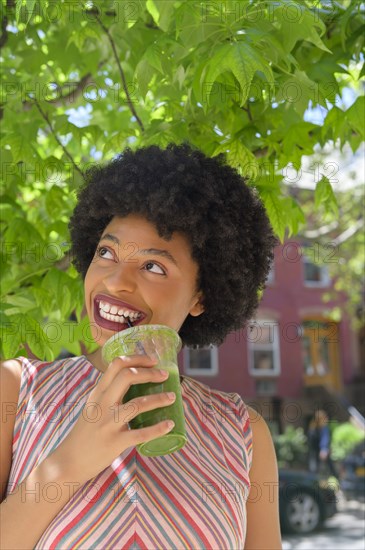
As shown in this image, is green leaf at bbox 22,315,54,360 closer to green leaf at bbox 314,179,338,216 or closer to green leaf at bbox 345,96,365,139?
green leaf at bbox 314,179,338,216

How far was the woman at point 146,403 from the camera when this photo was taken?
154 centimetres

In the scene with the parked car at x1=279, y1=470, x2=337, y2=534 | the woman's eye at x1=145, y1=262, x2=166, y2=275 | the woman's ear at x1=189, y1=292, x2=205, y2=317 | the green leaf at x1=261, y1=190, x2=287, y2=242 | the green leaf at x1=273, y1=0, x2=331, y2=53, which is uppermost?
the green leaf at x1=273, y1=0, x2=331, y2=53

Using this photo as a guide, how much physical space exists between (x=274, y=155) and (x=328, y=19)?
0.58 metres

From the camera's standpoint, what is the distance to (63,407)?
1.86 metres

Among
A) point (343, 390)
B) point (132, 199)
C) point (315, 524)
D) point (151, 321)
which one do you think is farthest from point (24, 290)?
point (343, 390)

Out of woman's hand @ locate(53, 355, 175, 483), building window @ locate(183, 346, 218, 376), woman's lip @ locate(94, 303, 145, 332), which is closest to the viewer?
woman's hand @ locate(53, 355, 175, 483)

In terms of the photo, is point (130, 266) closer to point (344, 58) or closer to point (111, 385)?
point (111, 385)

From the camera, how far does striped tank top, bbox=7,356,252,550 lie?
5.40ft

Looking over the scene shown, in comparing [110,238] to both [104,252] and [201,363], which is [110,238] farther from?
[201,363]

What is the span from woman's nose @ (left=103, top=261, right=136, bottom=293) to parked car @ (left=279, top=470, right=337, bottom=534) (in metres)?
8.97

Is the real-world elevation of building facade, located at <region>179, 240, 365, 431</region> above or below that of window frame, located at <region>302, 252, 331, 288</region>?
below


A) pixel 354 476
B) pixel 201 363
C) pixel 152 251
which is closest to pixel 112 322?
pixel 152 251

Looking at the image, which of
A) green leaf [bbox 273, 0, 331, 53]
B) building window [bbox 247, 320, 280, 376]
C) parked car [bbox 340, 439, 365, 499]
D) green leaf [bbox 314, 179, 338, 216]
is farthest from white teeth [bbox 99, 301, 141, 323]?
building window [bbox 247, 320, 280, 376]

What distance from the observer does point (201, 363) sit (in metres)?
21.1
